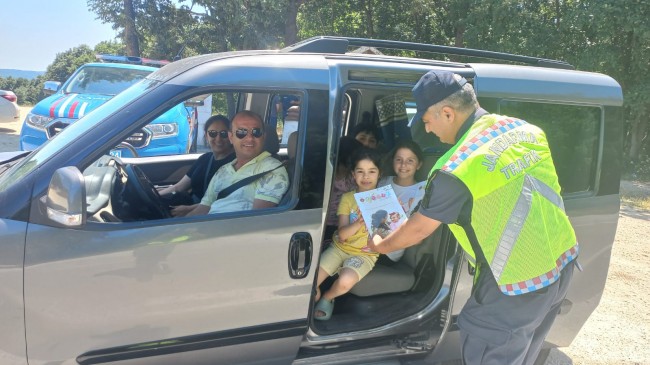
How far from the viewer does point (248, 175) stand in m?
2.83

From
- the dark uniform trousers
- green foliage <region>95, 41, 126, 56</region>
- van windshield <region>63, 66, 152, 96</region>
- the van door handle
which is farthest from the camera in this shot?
green foliage <region>95, 41, 126, 56</region>

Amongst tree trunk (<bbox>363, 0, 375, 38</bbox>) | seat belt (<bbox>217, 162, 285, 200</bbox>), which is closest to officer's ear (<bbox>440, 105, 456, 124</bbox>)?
seat belt (<bbox>217, 162, 285, 200</bbox>)

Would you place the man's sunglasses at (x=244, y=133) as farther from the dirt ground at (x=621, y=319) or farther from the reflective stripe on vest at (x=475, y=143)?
the dirt ground at (x=621, y=319)

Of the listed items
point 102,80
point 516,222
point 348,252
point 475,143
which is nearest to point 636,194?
point 348,252

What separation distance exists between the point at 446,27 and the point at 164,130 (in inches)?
617

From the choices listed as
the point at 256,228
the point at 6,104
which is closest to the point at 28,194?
the point at 256,228

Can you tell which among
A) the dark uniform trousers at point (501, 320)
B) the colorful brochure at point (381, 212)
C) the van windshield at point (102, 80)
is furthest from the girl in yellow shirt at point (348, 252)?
the van windshield at point (102, 80)

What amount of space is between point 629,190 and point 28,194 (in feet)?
39.0

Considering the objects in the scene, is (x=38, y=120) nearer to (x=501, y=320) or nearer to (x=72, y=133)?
(x=72, y=133)

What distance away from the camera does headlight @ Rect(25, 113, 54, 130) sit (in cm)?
692

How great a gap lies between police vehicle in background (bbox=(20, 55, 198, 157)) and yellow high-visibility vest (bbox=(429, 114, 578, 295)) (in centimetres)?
475

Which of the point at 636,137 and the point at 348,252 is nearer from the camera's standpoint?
the point at 348,252

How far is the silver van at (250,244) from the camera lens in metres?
1.96

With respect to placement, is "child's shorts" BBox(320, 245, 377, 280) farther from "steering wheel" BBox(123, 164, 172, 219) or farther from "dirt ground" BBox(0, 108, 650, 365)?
"dirt ground" BBox(0, 108, 650, 365)
